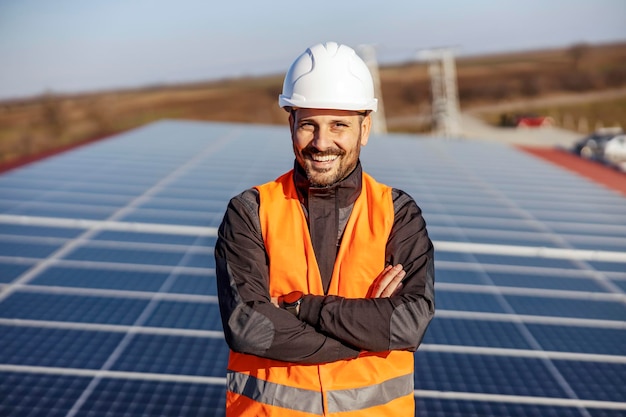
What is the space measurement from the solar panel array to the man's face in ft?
5.33

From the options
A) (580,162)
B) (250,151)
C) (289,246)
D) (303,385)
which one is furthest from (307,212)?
(580,162)

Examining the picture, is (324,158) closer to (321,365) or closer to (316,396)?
(321,365)

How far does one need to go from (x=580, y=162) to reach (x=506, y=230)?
9.17m

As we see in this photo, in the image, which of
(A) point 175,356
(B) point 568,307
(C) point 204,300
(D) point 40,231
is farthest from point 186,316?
(D) point 40,231

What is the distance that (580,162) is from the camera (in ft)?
47.7

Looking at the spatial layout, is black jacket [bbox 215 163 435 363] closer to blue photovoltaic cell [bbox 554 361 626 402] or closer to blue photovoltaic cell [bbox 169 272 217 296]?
blue photovoltaic cell [bbox 554 361 626 402]

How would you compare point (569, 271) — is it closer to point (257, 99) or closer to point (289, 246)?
point (289, 246)

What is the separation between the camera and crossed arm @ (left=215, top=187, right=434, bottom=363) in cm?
202

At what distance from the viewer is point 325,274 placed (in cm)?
219

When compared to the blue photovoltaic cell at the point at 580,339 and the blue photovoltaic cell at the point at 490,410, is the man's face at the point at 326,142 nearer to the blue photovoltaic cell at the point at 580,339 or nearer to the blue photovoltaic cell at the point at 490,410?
the blue photovoltaic cell at the point at 490,410

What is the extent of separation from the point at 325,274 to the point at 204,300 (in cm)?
252

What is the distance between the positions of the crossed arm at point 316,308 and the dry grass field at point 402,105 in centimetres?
4346

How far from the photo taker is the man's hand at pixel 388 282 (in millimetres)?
2133

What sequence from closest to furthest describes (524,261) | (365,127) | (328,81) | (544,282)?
(328,81) → (365,127) → (544,282) → (524,261)
